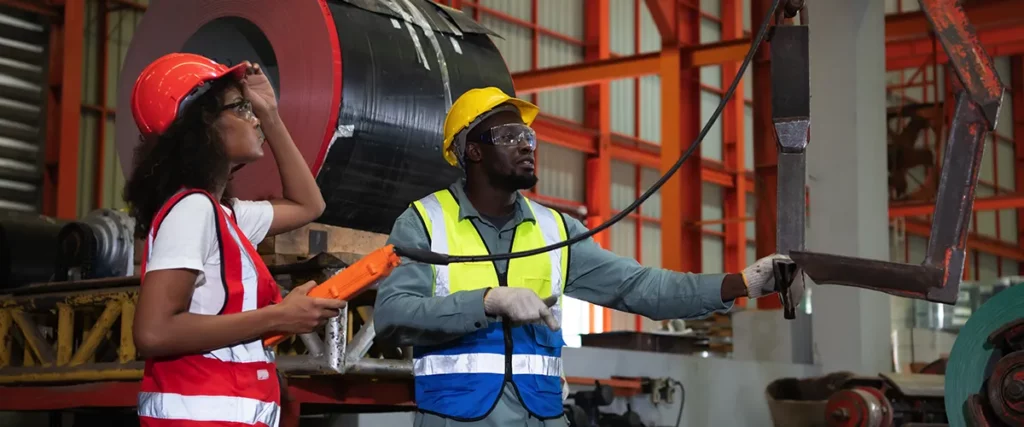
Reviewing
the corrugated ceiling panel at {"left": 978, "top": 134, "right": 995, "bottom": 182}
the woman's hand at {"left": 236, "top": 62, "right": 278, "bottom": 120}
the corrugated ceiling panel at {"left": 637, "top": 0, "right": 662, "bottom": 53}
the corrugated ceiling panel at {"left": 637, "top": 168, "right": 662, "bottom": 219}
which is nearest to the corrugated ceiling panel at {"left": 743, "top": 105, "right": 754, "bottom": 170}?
the corrugated ceiling panel at {"left": 637, "top": 168, "right": 662, "bottom": 219}

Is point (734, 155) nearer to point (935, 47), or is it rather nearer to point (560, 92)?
point (560, 92)

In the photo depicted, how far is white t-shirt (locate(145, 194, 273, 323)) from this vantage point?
2.70 meters

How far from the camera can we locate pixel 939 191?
3.22 metres

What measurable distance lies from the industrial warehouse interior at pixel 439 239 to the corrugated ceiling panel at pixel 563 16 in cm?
714

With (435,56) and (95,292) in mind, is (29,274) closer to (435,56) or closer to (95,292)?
(95,292)

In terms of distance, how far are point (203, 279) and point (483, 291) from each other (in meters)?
0.76

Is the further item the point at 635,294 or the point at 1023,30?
the point at 1023,30

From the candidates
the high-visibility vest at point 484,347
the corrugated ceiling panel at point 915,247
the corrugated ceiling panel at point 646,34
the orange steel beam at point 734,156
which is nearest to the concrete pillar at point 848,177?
the high-visibility vest at point 484,347

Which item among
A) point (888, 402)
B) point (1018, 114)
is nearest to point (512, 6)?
point (1018, 114)

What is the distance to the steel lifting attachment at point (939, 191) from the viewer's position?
122 inches

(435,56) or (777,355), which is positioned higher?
(435,56)

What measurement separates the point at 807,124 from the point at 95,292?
14.0ft

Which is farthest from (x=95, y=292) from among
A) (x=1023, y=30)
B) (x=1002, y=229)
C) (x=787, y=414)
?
(x=1002, y=229)

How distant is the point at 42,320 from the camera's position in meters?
7.83
